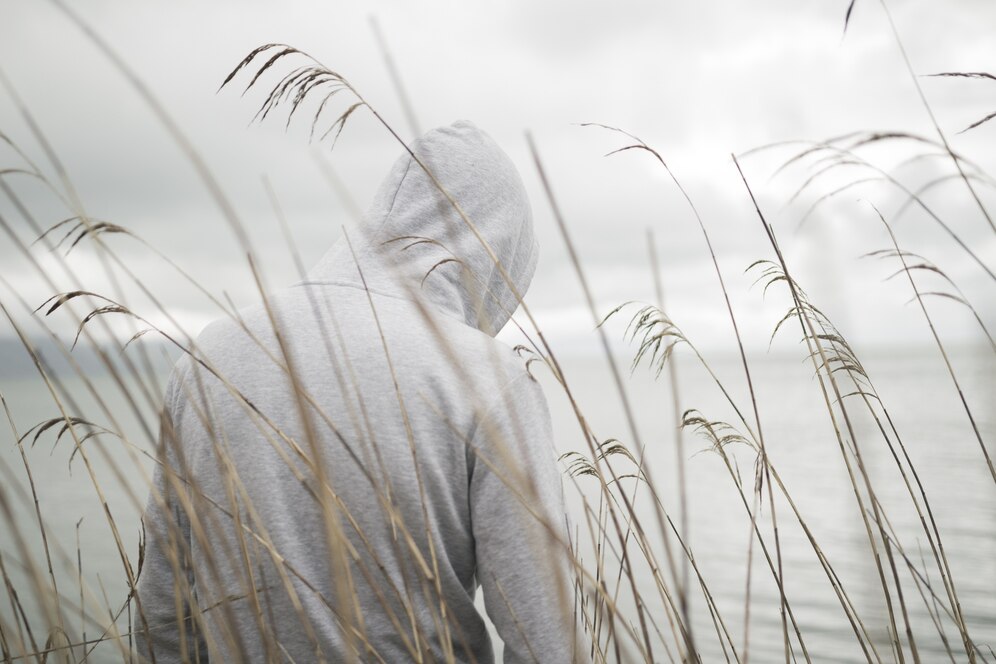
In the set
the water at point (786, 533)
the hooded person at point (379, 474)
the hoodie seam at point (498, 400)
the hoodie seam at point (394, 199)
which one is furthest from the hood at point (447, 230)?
the water at point (786, 533)

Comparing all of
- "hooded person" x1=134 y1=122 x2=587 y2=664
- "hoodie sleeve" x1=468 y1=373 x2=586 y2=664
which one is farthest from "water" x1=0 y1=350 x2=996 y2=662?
"hoodie sleeve" x1=468 y1=373 x2=586 y2=664

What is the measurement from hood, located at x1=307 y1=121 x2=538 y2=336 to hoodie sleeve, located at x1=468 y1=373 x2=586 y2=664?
29 cm

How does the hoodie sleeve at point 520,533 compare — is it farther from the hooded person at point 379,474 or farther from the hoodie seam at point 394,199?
the hoodie seam at point 394,199

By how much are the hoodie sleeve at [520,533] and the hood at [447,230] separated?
0.29 meters

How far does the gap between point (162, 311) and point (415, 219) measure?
695 millimetres

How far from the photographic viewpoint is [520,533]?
4.02 feet

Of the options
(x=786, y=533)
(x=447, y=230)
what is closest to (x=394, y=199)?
(x=447, y=230)

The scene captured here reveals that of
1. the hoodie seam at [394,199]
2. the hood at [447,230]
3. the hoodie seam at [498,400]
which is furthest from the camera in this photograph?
the hoodie seam at [394,199]

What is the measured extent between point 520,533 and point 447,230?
2.35 ft

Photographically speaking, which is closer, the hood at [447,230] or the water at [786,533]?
the water at [786,533]

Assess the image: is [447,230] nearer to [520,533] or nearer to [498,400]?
[498,400]

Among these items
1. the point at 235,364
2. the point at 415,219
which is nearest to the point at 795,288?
the point at 415,219

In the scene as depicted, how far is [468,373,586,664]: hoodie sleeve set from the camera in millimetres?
1214

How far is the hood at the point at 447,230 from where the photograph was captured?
1.47 m
